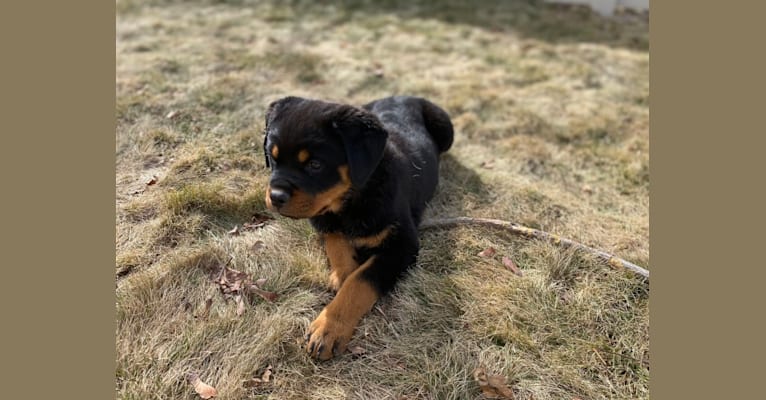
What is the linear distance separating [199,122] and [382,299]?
2.98 metres

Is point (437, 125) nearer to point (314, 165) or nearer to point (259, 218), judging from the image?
point (259, 218)

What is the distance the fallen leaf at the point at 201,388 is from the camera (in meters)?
2.34

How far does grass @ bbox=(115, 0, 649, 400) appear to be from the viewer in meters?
2.54

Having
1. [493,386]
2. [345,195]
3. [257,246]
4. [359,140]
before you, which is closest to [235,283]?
[257,246]

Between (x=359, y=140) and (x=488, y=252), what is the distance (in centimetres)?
135

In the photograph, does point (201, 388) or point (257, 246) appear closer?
point (201, 388)

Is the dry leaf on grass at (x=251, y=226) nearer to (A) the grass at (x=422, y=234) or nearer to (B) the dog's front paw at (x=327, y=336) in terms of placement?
(A) the grass at (x=422, y=234)

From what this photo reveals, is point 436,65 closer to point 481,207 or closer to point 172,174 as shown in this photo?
point 481,207

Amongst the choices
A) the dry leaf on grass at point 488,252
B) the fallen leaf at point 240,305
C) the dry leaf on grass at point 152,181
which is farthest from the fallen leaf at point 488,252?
the dry leaf on grass at point 152,181

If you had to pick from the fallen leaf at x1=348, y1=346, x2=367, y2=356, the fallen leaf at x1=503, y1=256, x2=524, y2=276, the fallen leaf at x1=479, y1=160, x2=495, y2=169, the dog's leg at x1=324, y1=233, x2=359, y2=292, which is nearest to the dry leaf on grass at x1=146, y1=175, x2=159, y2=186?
the dog's leg at x1=324, y1=233, x2=359, y2=292

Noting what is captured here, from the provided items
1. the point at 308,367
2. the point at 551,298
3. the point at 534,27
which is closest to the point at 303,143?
the point at 308,367

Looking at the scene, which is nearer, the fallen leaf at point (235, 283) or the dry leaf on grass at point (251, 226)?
the fallen leaf at point (235, 283)

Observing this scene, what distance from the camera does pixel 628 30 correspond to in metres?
9.72

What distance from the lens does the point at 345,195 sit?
295 cm
